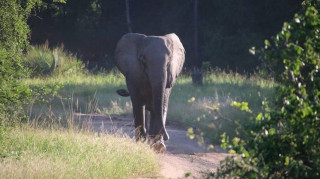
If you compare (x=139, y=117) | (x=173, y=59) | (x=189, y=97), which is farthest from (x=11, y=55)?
(x=189, y=97)

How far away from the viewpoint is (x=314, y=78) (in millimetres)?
5480

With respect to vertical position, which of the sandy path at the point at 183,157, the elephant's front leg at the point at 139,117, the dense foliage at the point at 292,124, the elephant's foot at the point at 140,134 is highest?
the dense foliage at the point at 292,124

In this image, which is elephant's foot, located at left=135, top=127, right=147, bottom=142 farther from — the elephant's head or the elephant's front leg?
the elephant's head

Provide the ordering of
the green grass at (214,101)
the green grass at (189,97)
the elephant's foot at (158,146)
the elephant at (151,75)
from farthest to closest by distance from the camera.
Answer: the green grass at (189,97)
the green grass at (214,101)
the elephant at (151,75)
the elephant's foot at (158,146)

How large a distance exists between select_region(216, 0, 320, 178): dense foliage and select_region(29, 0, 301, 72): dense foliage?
21.9 m

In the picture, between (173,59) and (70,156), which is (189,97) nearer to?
(173,59)

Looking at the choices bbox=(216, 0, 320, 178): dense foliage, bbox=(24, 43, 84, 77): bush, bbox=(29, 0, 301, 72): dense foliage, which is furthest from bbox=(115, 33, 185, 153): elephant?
bbox=(29, 0, 301, 72): dense foliage

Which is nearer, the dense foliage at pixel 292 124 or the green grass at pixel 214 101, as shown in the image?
the dense foliage at pixel 292 124

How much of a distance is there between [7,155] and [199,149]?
4563mm

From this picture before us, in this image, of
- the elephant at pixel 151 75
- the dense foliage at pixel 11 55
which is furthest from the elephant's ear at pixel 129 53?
the dense foliage at pixel 11 55

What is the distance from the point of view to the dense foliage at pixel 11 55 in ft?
29.8

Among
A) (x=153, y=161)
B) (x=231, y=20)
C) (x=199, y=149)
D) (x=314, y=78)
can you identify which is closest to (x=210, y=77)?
(x=231, y=20)

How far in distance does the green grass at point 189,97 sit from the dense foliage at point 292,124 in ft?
21.5

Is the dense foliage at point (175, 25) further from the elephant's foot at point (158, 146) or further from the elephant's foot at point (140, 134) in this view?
the elephant's foot at point (158, 146)
